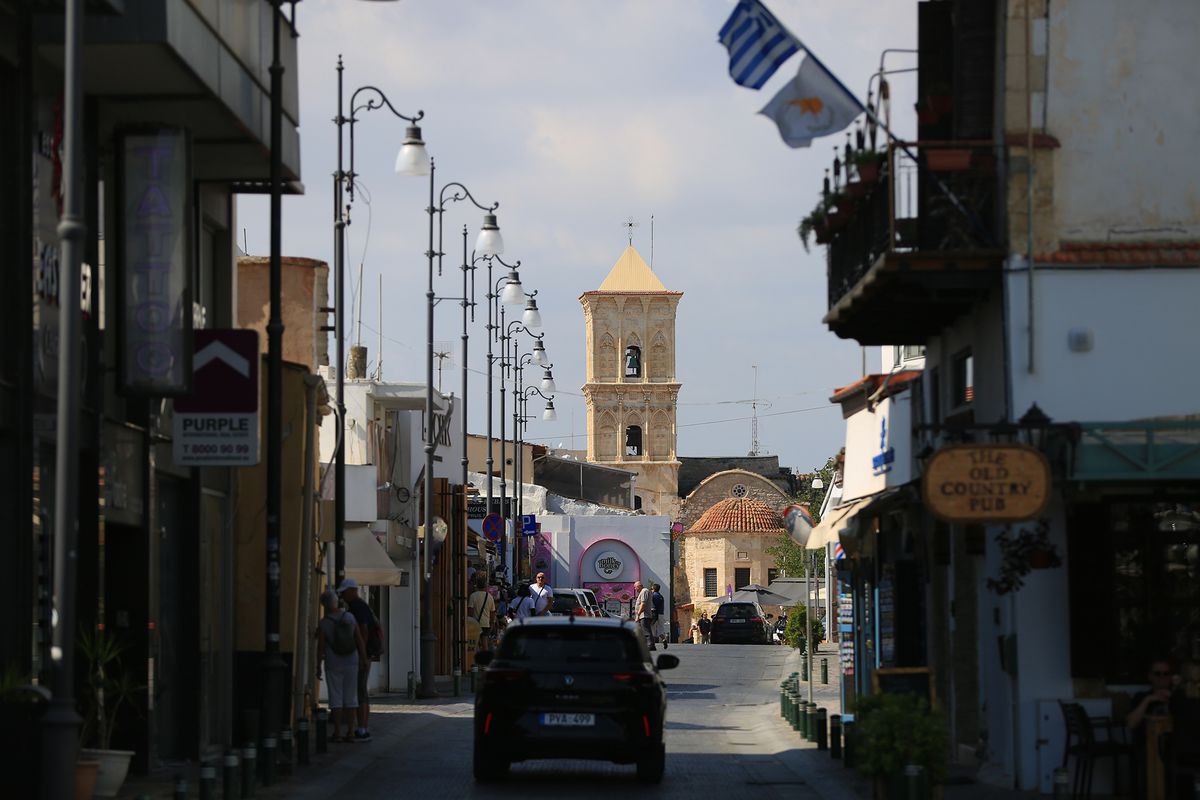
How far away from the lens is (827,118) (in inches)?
758

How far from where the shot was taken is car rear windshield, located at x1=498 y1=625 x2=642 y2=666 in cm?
1936

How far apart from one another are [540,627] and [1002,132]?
20.7ft

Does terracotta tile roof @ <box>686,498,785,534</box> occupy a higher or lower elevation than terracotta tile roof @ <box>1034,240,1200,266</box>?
lower

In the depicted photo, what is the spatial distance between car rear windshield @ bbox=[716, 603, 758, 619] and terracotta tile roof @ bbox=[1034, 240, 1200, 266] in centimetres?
5277

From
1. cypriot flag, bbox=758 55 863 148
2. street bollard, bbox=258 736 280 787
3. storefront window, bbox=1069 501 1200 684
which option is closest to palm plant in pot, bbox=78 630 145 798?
street bollard, bbox=258 736 280 787

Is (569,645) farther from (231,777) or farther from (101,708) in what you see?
(101,708)

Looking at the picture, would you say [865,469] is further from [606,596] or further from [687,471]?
[687,471]

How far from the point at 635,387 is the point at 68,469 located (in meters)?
120

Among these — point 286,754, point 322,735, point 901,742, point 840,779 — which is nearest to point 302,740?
point 286,754

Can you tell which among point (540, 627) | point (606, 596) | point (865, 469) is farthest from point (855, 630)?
point (606, 596)

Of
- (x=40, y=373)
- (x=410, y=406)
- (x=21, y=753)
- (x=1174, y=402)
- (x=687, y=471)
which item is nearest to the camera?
(x=21, y=753)

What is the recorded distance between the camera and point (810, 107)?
1930 cm

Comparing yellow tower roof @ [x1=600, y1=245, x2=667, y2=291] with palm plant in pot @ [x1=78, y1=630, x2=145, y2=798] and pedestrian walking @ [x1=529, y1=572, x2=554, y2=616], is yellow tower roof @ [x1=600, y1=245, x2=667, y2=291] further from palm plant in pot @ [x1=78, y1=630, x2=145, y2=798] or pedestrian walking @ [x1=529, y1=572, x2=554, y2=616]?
palm plant in pot @ [x1=78, y1=630, x2=145, y2=798]

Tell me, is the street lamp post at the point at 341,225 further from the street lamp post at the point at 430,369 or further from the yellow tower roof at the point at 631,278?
the yellow tower roof at the point at 631,278
